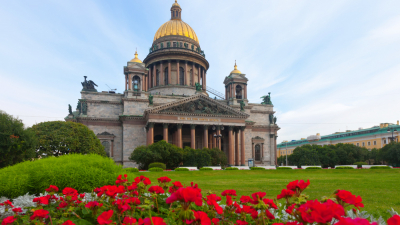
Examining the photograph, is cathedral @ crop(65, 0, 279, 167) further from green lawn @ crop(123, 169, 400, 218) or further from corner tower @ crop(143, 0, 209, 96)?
green lawn @ crop(123, 169, 400, 218)

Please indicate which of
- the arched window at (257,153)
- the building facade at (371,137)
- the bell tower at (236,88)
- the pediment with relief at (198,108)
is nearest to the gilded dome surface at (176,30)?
the bell tower at (236,88)

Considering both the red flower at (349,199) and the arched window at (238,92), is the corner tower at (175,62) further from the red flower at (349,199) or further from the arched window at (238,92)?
the red flower at (349,199)

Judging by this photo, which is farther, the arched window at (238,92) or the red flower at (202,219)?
the arched window at (238,92)

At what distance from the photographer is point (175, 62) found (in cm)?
6662

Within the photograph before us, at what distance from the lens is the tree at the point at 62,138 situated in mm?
28562

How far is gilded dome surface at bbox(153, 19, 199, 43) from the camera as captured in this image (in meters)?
69.1

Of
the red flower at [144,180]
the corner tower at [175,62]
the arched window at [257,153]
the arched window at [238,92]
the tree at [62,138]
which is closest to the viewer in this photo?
the red flower at [144,180]

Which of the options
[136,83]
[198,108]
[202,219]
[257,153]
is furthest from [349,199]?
[257,153]

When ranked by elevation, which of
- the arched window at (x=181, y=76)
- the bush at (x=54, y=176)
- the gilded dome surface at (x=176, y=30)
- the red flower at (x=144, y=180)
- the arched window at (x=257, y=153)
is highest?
the gilded dome surface at (x=176, y=30)

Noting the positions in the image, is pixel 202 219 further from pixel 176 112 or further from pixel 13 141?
pixel 176 112

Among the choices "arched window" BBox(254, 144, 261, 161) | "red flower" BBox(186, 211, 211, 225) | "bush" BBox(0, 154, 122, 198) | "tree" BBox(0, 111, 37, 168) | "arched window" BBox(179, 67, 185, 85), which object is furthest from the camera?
"arched window" BBox(179, 67, 185, 85)

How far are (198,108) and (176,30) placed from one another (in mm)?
28422

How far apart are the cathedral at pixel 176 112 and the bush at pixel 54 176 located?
32436mm

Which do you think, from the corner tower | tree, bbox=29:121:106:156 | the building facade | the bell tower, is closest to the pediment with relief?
the bell tower
